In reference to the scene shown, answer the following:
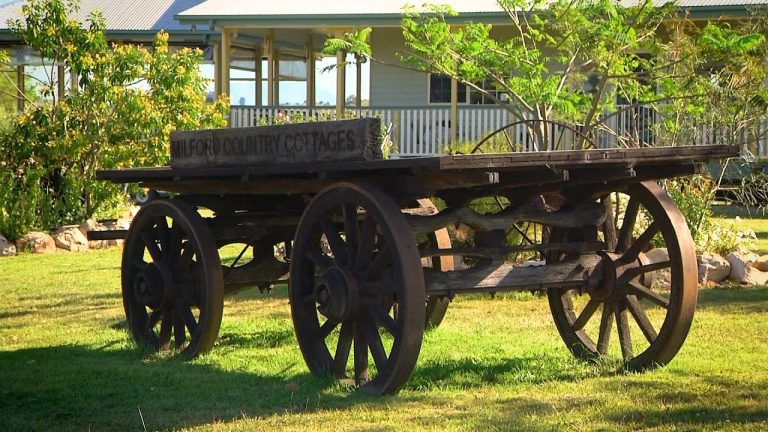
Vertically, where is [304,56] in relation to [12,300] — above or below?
above

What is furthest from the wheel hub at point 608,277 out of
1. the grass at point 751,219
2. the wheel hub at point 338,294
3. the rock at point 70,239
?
the rock at point 70,239

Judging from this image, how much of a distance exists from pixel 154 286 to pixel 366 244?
84.7 inches

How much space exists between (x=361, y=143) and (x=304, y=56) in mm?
24472

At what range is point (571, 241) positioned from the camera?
301 inches

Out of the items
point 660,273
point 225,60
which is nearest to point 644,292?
point 660,273

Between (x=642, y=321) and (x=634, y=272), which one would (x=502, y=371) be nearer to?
(x=642, y=321)

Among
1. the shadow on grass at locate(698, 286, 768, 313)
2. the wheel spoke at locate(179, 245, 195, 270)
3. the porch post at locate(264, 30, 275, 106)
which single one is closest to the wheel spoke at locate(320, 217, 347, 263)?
Answer: the wheel spoke at locate(179, 245, 195, 270)

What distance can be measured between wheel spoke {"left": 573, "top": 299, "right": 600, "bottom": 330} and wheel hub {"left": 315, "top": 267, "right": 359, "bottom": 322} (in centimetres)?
179

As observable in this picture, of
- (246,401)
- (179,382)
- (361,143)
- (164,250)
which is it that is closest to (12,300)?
(164,250)

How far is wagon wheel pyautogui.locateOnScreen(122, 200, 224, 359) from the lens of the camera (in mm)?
7805

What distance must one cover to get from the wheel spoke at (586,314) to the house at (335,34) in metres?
12.4

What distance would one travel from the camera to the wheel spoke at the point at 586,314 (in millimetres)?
7757

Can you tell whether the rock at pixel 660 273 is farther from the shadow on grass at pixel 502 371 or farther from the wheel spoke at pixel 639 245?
the wheel spoke at pixel 639 245

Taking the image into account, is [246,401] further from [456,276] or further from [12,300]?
[12,300]
